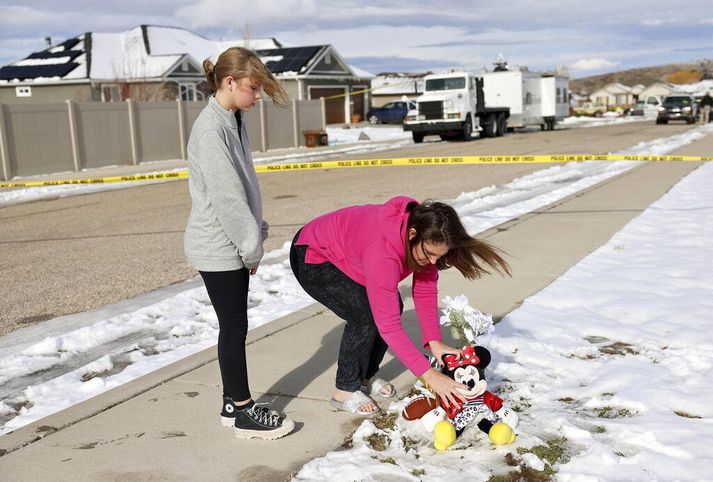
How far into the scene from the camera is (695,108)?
137 feet

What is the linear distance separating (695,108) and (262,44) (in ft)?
Answer: 89.8

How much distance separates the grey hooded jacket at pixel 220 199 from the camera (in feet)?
10.5

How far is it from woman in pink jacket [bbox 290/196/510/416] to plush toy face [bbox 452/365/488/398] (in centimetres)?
10

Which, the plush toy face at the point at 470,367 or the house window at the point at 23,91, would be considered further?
the house window at the point at 23,91

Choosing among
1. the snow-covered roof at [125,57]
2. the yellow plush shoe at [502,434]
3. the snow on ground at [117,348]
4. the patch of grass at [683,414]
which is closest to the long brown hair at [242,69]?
the yellow plush shoe at [502,434]

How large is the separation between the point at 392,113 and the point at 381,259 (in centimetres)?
4567

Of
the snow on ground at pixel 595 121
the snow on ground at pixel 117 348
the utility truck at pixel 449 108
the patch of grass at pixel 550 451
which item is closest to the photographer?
the patch of grass at pixel 550 451

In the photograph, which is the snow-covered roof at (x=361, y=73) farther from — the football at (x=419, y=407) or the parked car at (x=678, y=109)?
the football at (x=419, y=407)

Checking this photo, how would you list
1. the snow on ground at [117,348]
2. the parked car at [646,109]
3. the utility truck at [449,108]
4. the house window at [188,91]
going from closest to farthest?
the snow on ground at [117,348], the utility truck at [449,108], the house window at [188,91], the parked car at [646,109]

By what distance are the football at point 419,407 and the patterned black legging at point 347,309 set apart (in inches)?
16.0

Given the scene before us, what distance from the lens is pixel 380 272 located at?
3.29 m

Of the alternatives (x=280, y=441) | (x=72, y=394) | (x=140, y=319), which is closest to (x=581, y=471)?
(x=280, y=441)

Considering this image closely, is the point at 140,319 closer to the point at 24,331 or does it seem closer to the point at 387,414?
the point at 24,331

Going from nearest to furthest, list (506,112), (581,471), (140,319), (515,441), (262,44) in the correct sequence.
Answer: (581,471) → (515,441) → (140,319) → (506,112) → (262,44)
